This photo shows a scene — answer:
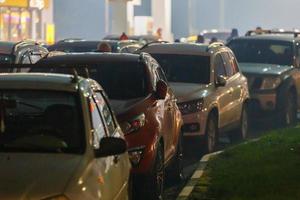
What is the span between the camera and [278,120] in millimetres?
21312

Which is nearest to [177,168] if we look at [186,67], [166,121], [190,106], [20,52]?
[166,121]

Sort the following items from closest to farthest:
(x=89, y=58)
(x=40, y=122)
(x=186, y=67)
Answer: (x=40, y=122)
(x=89, y=58)
(x=186, y=67)

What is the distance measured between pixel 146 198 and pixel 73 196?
413cm

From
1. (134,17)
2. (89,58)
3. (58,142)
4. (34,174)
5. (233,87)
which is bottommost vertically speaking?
(134,17)

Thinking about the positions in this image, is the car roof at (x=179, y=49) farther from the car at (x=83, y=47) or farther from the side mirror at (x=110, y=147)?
the side mirror at (x=110, y=147)

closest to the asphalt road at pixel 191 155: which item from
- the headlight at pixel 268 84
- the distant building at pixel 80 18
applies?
the headlight at pixel 268 84

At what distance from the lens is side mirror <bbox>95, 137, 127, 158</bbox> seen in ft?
22.9

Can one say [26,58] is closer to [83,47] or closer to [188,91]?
[188,91]

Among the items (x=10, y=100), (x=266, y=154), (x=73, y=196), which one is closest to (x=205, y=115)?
(x=266, y=154)

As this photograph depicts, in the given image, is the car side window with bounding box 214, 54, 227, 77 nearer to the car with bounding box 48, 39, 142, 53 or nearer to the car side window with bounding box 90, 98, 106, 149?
the car with bounding box 48, 39, 142, 53

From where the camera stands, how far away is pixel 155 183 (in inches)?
411

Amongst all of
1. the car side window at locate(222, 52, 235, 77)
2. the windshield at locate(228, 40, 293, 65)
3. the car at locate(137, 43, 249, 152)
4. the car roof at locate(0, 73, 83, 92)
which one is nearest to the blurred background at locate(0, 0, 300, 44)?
the windshield at locate(228, 40, 293, 65)

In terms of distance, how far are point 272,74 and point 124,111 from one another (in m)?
10.5

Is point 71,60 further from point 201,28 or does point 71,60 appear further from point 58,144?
point 201,28
